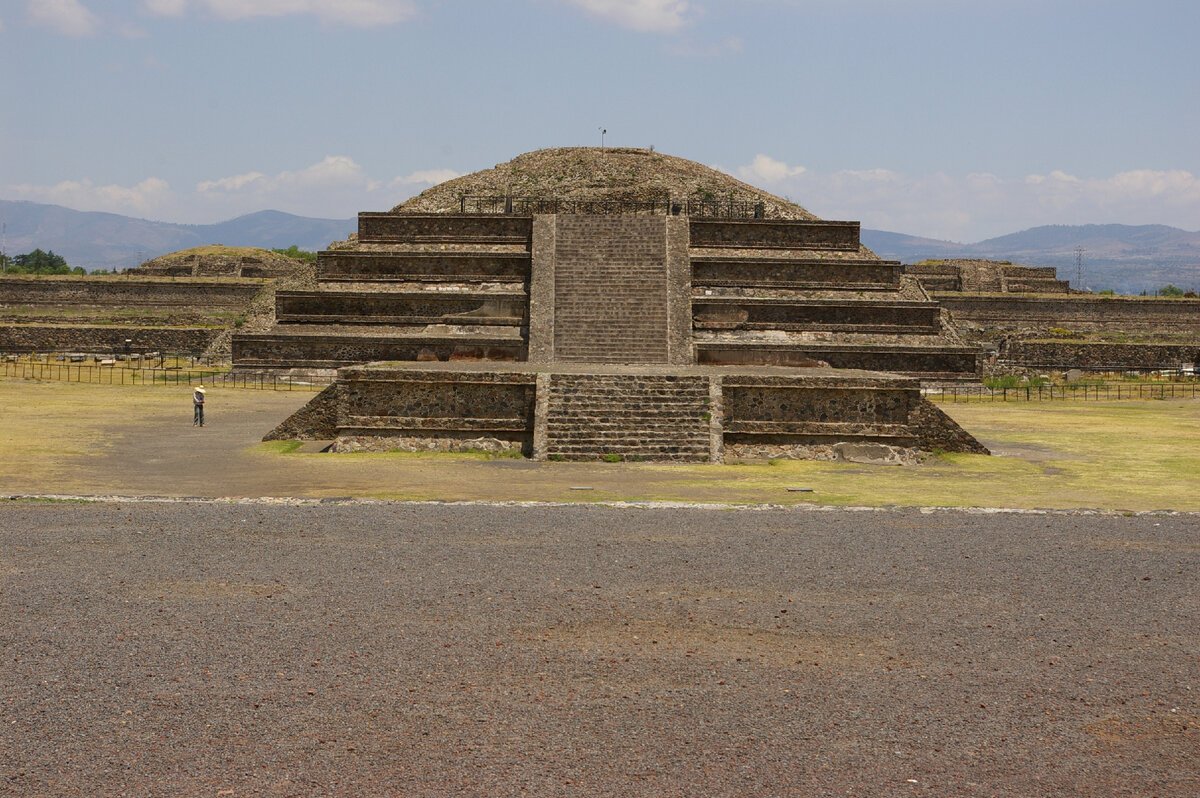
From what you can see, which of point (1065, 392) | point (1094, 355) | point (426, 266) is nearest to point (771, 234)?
point (1065, 392)

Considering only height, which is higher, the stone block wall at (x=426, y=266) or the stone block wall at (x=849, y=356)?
the stone block wall at (x=426, y=266)

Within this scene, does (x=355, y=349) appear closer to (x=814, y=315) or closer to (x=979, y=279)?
(x=814, y=315)

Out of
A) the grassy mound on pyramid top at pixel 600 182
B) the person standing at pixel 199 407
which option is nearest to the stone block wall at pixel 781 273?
the grassy mound on pyramid top at pixel 600 182

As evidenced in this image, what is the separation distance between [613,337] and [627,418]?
10.4m

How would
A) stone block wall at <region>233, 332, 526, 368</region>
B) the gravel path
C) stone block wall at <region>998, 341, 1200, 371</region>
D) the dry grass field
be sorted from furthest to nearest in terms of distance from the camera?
stone block wall at <region>998, 341, 1200, 371</region>, stone block wall at <region>233, 332, 526, 368</region>, the dry grass field, the gravel path

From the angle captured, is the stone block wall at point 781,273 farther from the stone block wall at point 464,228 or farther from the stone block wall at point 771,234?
the stone block wall at point 464,228

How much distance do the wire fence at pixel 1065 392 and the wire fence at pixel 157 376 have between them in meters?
17.8

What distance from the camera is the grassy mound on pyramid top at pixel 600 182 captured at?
43500 millimetres

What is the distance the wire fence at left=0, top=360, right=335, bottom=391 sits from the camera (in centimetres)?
3216

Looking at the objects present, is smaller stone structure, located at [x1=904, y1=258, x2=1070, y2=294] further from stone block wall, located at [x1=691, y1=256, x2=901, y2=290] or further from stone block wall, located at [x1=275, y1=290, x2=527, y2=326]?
stone block wall, located at [x1=275, y1=290, x2=527, y2=326]

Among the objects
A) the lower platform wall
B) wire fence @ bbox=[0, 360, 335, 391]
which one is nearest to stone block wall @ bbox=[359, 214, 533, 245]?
wire fence @ bbox=[0, 360, 335, 391]

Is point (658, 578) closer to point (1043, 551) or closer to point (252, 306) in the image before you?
point (1043, 551)

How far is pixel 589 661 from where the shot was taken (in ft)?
25.1

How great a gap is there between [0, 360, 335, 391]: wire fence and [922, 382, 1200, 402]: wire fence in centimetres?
1783
